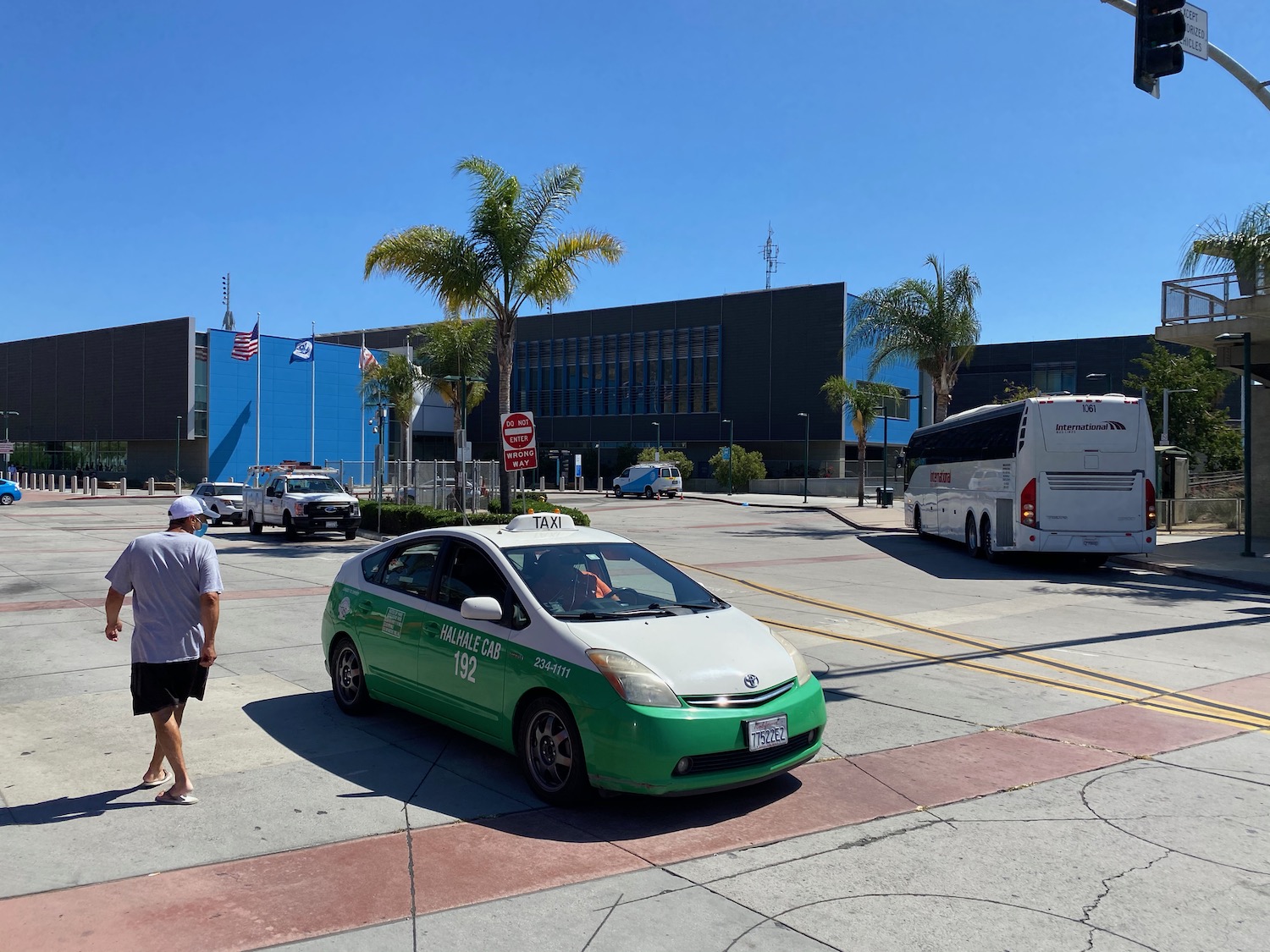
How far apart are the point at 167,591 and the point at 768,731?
3608 mm

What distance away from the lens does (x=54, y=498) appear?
179 ft

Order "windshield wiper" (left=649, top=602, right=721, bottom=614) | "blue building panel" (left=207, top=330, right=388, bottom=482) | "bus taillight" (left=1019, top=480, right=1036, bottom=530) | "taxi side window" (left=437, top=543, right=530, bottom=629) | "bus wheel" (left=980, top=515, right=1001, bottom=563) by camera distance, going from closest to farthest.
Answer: "taxi side window" (left=437, top=543, right=530, bottom=629), "windshield wiper" (left=649, top=602, right=721, bottom=614), "bus taillight" (left=1019, top=480, right=1036, bottom=530), "bus wheel" (left=980, top=515, right=1001, bottom=563), "blue building panel" (left=207, top=330, right=388, bottom=482)

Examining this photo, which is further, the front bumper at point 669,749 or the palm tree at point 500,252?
the palm tree at point 500,252

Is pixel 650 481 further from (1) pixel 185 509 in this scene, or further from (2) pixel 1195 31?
(1) pixel 185 509

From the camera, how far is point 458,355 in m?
43.1

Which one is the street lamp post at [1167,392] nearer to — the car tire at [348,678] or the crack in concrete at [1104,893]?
the crack in concrete at [1104,893]

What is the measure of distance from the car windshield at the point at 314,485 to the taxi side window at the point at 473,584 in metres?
22.9

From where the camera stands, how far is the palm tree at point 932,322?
3431 cm

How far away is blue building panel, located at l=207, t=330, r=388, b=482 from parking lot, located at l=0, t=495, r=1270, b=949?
64.6 meters

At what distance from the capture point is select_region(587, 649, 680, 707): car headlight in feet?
18.5

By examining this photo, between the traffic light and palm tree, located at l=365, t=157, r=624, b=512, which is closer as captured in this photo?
the traffic light

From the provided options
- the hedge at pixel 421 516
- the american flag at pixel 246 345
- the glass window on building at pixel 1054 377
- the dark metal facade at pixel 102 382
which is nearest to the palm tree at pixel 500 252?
the hedge at pixel 421 516

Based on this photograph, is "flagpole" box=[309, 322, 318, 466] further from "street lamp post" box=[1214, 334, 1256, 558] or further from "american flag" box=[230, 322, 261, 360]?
"street lamp post" box=[1214, 334, 1256, 558]

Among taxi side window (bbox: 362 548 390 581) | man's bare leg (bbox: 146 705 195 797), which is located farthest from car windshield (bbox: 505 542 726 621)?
man's bare leg (bbox: 146 705 195 797)
